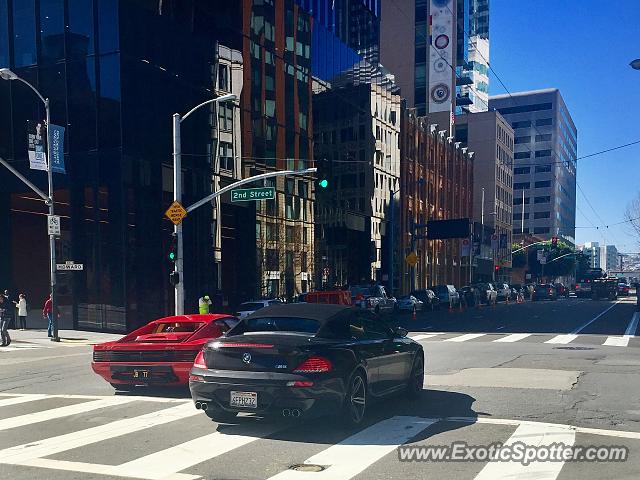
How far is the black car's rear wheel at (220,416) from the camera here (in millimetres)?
8445

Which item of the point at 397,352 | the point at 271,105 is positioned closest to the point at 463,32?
the point at 271,105

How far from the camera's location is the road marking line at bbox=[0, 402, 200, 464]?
22.8 feet

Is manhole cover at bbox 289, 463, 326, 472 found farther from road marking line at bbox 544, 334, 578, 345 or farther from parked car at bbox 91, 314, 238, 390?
road marking line at bbox 544, 334, 578, 345

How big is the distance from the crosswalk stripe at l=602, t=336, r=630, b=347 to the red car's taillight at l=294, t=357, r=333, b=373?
14782 mm

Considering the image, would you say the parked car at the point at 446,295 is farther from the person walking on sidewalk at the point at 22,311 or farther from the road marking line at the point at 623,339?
the person walking on sidewalk at the point at 22,311

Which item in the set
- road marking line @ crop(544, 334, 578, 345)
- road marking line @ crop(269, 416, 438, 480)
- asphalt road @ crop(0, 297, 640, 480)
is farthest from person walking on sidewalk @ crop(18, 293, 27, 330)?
road marking line @ crop(269, 416, 438, 480)

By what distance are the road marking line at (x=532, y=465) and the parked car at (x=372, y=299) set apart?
27.4 m

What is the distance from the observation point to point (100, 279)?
28984 millimetres

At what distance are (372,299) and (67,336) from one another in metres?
17.4

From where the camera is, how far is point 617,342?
20.4 meters

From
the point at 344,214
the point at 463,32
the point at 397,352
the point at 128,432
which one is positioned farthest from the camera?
the point at 463,32

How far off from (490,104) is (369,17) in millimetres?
108144

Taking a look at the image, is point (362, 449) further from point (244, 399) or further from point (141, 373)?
point (141, 373)

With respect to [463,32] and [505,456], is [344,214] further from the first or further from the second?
[463,32]
